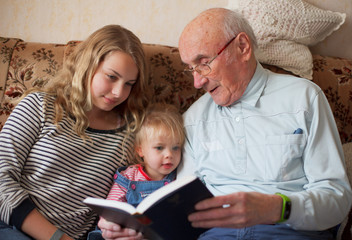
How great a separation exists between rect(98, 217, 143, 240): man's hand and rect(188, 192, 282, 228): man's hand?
273mm

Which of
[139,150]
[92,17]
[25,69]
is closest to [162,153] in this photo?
[139,150]

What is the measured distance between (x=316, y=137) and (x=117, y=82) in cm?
92

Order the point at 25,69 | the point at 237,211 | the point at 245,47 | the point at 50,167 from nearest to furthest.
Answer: the point at 237,211
the point at 50,167
the point at 245,47
the point at 25,69

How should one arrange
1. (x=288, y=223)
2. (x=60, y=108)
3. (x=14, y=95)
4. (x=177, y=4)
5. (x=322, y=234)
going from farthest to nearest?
(x=177, y=4) < (x=14, y=95) < (x=60, y=108) < (x=322, y=234) < (x=288, y=223)

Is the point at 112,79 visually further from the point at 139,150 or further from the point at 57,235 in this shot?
the point at 57,235

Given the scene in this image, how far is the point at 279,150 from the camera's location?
1.43 meters

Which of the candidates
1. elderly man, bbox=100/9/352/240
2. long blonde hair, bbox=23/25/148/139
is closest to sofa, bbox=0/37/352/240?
long blonde hair, bbox=23/25/148/139

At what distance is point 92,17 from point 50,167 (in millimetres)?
1151

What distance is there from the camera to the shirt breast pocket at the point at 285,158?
4.64ft

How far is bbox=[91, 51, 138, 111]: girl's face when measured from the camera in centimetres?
166

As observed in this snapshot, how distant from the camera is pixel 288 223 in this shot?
126 centimetres

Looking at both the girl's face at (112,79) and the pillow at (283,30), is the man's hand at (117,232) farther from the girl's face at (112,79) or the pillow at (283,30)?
the pillow at (283,30)

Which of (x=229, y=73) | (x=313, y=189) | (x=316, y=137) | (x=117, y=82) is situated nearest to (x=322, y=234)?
(x=313, y=189)

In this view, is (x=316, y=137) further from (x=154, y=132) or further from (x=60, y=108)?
(x=60, y=108)
